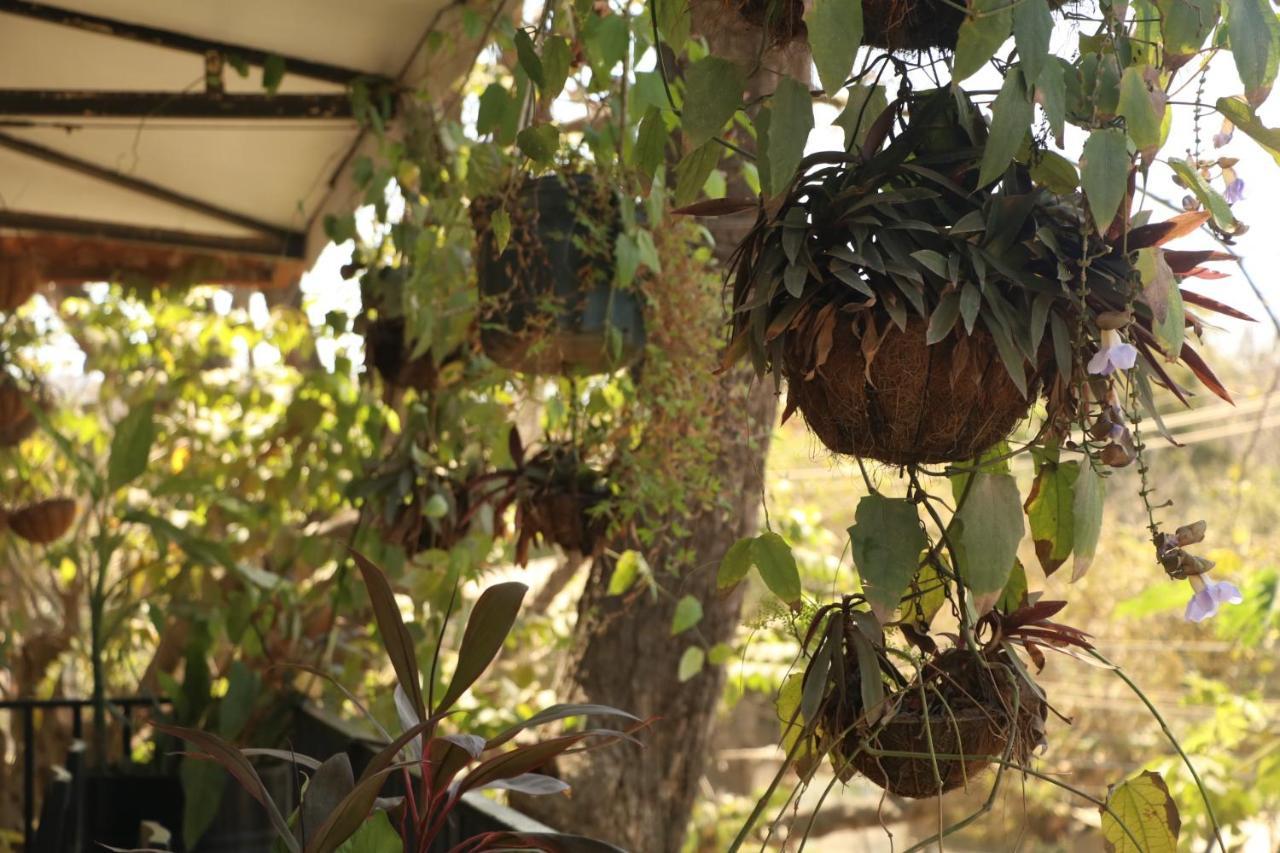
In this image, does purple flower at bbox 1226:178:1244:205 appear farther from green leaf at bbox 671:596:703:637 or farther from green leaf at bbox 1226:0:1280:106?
green leaf at bbox 671:596:703:637

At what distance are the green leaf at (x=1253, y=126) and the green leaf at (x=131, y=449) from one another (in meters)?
2.06

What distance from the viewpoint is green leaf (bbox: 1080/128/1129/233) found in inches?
29.1

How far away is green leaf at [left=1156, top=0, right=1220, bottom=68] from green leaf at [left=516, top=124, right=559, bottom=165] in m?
0.63

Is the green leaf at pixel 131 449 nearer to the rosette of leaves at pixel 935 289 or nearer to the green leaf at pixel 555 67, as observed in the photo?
the green leaf at pixel 555 67

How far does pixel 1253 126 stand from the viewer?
2.77 ft

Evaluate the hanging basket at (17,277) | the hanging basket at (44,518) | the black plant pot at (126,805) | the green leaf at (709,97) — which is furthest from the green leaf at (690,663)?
the hanging basket at (17,277)

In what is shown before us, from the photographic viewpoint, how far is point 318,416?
3.11m

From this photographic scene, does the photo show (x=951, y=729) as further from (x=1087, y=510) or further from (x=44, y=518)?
(x=44, y=518)

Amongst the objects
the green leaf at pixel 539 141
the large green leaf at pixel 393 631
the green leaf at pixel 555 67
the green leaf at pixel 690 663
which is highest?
the green leaf at pixel 555 67

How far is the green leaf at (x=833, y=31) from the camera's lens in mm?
766

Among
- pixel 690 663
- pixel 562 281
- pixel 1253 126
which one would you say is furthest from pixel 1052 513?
pixel 690 663

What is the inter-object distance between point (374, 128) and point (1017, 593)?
1715 mm

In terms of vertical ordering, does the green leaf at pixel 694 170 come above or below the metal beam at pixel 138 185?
below

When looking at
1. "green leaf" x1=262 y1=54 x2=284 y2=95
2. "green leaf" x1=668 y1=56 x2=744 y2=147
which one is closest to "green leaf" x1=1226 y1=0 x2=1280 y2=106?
"green leaf" x1=668 y1=56 x2=744 y2=147
